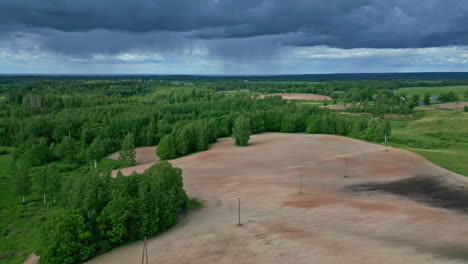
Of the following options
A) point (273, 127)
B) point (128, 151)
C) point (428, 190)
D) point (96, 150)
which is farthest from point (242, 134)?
point (428, 190)

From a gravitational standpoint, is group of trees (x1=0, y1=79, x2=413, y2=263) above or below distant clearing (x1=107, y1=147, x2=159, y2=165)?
above

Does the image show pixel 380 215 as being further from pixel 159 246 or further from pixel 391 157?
pixel 391 157

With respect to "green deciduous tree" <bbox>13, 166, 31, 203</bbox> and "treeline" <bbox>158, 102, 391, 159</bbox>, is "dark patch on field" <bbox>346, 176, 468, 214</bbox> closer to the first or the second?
"treeline" <bbox>158, 102, 391, 159</bbox>

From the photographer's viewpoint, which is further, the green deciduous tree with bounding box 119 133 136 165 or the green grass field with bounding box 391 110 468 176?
the green deciduous tree with bounding box 119 133 136 165

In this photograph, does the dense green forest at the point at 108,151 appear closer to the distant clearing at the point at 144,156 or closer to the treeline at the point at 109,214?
the treeline at the point at 109,214

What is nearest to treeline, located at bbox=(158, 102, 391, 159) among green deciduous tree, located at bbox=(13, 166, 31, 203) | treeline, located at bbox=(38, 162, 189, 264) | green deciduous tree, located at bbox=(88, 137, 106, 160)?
green deciduous tree, located at bbox=(88, 137, 106, 160)

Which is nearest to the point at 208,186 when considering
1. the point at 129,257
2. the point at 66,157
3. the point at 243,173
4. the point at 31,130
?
the point at 243,173
